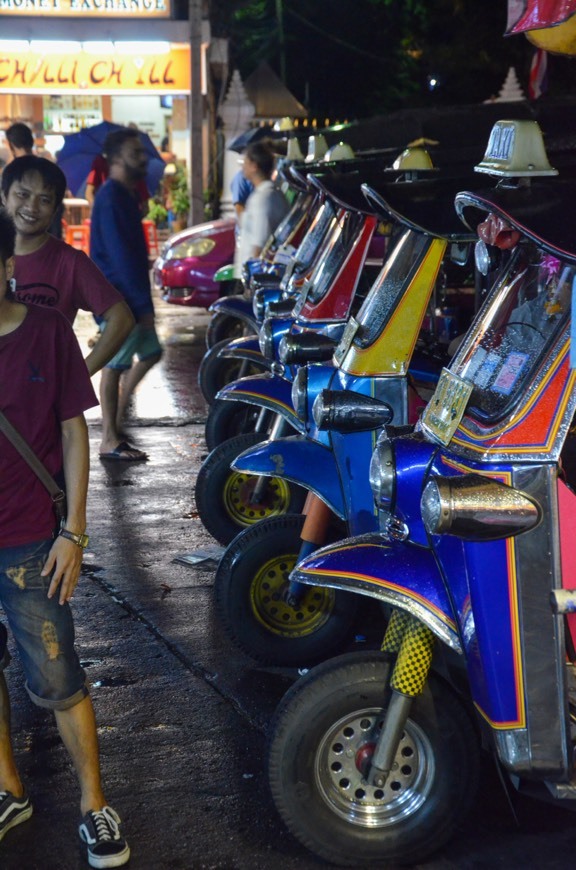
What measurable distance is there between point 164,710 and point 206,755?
43 centimetres

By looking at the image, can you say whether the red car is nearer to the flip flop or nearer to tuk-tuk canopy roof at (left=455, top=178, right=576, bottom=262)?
the flip flop

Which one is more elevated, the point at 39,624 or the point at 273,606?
the point at 39,624

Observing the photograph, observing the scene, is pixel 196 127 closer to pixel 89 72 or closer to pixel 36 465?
pixel 89 72

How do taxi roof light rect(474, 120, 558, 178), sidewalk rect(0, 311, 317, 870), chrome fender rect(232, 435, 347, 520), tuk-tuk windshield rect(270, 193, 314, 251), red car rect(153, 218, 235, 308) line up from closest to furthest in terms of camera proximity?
1. taxi roof light rect(474, 120, 558, 178)
2. sidewalk rect(0, 311, 317, 870)
3. chrome fender rect(232, 435, 347, 520)
4. tuk-tuk windshield rect(270, 193, 314, 251)
5. red car rect(153, 218, 235, 308)

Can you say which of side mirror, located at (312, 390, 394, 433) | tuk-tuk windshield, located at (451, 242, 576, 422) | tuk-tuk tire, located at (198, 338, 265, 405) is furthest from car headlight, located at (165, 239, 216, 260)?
tuk-tuk windshield, located at (451, 242, 576, 422)

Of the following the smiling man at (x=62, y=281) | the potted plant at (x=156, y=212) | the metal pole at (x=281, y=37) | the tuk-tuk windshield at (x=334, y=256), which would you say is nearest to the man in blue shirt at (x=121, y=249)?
the tuk-tuk windshield at (x=334, y=256)

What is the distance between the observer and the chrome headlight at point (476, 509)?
3.09 metres

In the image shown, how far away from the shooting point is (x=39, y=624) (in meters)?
3.56

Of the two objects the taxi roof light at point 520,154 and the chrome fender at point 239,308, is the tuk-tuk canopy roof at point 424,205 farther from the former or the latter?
the chrome fender at point 239,308

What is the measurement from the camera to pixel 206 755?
14.2ft

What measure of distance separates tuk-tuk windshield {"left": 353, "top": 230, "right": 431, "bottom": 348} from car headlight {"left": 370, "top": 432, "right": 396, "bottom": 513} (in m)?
1.45

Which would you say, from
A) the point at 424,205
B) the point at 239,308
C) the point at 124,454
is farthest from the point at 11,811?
the point at 239,308

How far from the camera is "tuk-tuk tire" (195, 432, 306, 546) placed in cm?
636

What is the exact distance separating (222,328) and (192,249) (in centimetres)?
337
